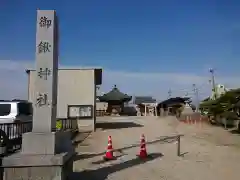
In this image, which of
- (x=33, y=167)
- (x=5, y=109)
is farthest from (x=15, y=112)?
(x=33, y=167)

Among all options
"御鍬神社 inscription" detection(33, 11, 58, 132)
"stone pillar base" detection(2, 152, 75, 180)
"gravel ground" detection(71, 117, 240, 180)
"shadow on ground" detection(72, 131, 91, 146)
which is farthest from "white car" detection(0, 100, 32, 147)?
"stone pillar base" detection(2, 152, 75, 180)

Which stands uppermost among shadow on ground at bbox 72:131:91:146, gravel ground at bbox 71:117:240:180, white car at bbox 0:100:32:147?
white car at bbox 0:100:32:147

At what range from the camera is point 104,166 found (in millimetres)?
10109

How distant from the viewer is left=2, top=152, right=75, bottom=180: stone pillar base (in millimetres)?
6539

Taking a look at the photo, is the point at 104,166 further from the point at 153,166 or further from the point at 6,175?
the point at 6,175

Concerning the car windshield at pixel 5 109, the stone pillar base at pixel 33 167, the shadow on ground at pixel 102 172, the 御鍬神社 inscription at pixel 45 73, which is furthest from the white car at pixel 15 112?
the stone pillar base at pixel 33 167

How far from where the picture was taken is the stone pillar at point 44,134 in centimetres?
657

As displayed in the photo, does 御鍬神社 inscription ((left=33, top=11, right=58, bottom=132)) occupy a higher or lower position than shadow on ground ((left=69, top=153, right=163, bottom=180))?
higher

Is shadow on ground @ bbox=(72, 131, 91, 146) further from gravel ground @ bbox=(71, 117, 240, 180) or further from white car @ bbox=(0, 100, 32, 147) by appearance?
white car @ bbox=(0, 100, 32, 147)

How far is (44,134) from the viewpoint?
22.6ft

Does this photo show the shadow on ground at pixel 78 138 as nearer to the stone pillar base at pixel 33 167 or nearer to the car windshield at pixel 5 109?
the car windshield at pixel 5 109

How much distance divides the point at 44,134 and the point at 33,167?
0.75m

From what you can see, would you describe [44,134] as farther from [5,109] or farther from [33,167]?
[5,109]

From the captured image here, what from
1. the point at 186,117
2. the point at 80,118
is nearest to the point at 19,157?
the point at 80,118
